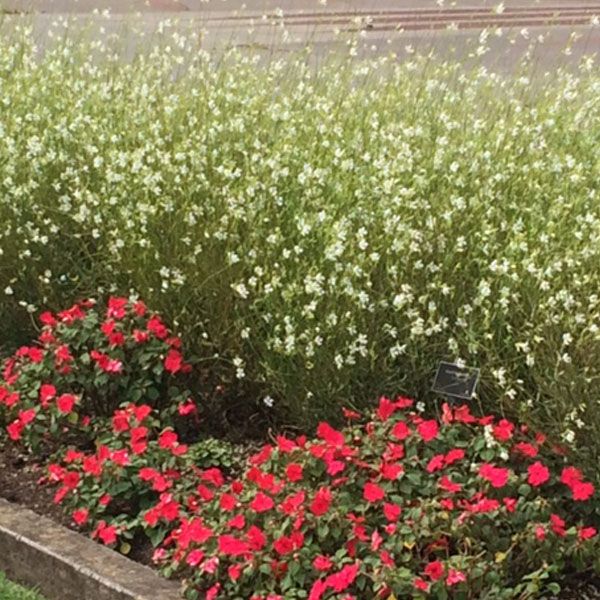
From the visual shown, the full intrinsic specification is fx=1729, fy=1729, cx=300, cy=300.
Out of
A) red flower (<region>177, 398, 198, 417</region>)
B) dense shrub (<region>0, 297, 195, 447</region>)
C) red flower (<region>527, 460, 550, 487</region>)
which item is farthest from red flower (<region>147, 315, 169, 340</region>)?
red flower (<region>527, 460, 550, 487</region>)

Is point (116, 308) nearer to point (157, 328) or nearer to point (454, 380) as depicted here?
point (157, 328)

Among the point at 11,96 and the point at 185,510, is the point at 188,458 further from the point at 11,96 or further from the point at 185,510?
the point at 11,96

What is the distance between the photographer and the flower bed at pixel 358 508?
15.7 ft

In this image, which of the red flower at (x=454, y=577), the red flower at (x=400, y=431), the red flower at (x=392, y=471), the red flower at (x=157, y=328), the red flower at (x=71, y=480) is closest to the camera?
the red flower at (x=454, y=577)

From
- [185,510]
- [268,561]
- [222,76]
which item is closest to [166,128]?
[222,76]

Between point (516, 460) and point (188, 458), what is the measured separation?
112 centimetres

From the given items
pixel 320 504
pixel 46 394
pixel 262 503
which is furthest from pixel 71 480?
pixel 320 504

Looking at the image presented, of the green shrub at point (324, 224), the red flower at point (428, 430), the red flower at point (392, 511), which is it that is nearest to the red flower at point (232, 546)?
the red flower at point (392, 511)

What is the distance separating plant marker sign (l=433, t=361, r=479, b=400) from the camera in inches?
206

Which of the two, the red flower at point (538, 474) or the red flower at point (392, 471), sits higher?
the red flower at point (538, 474)

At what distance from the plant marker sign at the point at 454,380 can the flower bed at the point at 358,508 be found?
0.18 feet

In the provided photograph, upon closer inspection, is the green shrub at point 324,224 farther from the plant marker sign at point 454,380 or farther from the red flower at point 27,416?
the red flower at point 27,416

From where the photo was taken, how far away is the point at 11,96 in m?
7.03

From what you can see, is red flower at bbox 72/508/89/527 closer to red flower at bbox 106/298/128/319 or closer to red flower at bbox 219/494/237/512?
red flower at bbox 219/494/237/512
